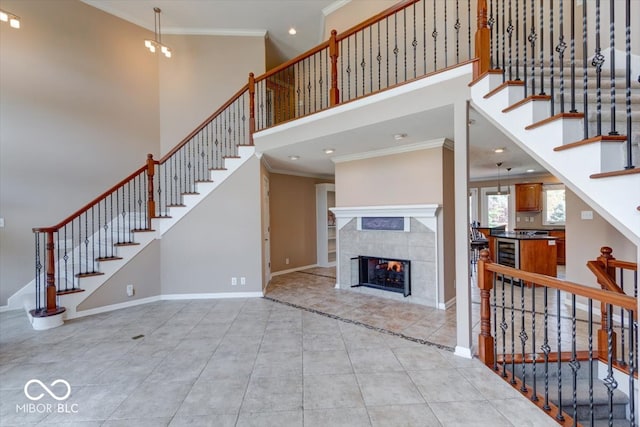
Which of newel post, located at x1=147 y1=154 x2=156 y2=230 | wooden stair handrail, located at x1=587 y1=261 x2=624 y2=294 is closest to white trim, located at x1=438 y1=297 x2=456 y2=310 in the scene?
wooden stair handrail, located at x1=587 y1=261 x2=624 y2=294

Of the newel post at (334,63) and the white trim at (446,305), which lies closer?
the newel post at (334,63)

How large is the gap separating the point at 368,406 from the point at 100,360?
8.56 feet

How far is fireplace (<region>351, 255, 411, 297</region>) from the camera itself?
4730 millimetres

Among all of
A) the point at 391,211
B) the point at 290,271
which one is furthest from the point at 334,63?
the point at 290,271

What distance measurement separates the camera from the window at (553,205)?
7.93 metres

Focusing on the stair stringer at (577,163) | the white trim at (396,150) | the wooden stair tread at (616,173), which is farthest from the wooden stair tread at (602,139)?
the white trim at (396,150)

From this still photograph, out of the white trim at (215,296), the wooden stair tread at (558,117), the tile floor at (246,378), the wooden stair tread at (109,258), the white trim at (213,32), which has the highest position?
the white trim at (213,32)

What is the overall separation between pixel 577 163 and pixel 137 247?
5476 mm

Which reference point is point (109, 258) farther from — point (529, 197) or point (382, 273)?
point (529, 197)

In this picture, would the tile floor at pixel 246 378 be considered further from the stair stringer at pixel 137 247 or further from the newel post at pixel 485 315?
the stair stringer at pixel 137 247

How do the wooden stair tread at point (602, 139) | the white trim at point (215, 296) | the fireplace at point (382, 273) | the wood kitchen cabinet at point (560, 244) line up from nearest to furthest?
1. the wooden stair tread at point (602, 139)
2. the fireplace at point (382, 273)
3. the white trim at point (215, 296)
4. the wood kitchen cabinet at point (560, 244)

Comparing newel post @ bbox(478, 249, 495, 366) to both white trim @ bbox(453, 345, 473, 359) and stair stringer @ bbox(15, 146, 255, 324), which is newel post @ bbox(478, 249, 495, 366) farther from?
stair stringer @ bbox(15, 146, 255, 324)

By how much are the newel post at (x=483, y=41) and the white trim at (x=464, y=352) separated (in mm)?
2596

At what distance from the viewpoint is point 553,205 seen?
26.3ft
